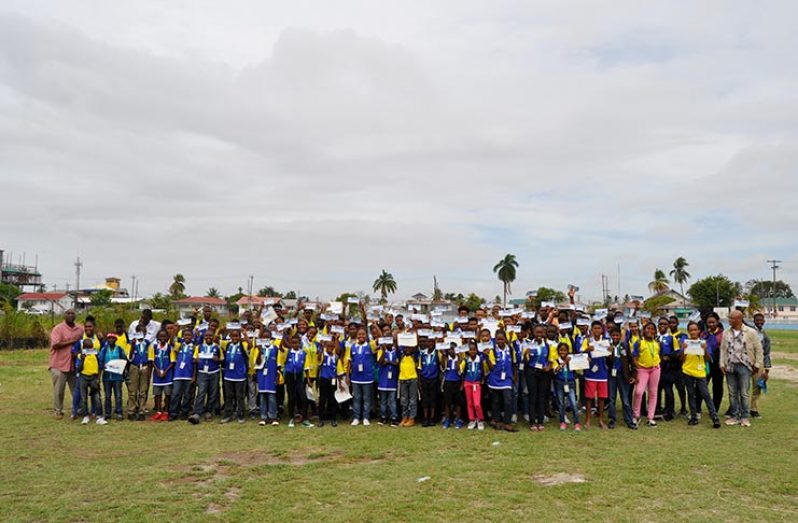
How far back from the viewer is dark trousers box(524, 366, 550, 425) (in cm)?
1028

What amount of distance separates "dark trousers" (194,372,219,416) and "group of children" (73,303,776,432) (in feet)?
0.07

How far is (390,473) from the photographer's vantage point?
7375 mm

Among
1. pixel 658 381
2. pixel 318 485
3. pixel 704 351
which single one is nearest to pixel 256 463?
pixel 318 485

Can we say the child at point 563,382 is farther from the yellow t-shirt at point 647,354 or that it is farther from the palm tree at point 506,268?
the palm tree at point 506,268

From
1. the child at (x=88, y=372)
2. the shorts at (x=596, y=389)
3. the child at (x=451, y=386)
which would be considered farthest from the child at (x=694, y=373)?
the child at (x=88, y=372)

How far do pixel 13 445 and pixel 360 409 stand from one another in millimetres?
5359

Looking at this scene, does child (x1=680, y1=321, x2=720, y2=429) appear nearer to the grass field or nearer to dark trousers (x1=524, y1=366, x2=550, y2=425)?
the grass field

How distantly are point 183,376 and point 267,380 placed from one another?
1.65 meters

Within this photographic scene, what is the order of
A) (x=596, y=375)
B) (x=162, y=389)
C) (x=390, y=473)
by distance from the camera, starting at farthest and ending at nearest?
(x=162, y=389) < (x=596, y=375) < (x=390, y=473)

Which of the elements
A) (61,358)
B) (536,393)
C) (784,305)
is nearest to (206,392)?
(61,358)

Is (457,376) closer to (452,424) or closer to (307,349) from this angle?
(452,424)

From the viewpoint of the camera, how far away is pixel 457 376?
1048 cm

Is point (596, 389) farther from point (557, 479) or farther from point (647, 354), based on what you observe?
point (557, 479)

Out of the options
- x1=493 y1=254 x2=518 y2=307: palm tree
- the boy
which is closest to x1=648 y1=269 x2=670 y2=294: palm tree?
x1=493 y1=254 x2=518 y2=307: palm tree
